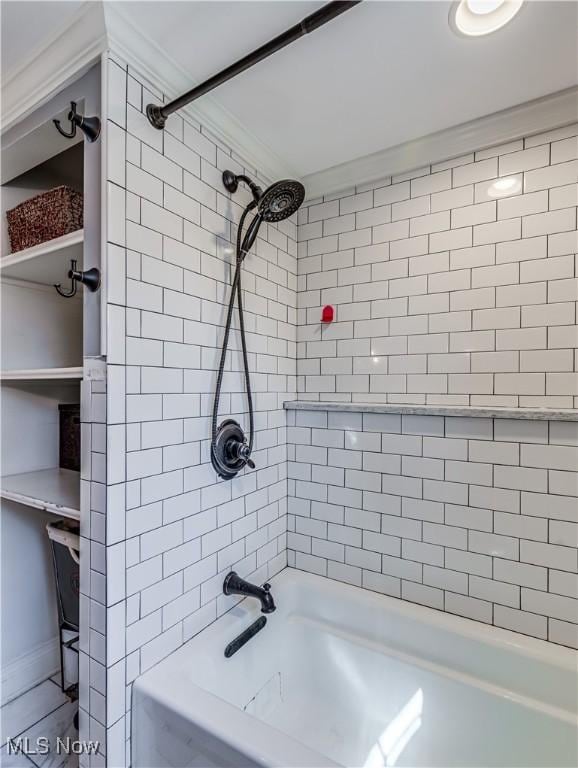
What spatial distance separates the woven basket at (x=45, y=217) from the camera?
117 centimetres

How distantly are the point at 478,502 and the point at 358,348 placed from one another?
2.45 feet

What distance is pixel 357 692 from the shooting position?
54.4 inches

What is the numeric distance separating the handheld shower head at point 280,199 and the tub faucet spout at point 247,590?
4.27 ft

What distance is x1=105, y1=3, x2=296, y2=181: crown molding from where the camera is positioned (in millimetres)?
961

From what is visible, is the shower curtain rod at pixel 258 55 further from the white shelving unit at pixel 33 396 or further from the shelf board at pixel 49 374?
the shelf board at pixel 49 374

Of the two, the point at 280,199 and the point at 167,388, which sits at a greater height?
the point at 280,199

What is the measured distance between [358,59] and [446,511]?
1506 mm

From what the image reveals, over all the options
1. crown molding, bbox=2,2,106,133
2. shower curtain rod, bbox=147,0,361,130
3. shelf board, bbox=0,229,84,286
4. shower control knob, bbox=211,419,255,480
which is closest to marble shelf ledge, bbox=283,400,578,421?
shower control knob, bbox=211,419,255,480

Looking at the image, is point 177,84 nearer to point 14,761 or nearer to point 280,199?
point 280,199

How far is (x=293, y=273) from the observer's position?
1.77 m

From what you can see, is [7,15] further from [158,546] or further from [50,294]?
[158,546]

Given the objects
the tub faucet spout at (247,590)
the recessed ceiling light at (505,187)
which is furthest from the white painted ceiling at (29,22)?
the tub faucet spout at (247,590)

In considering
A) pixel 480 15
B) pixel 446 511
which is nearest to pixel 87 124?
pixel 480 15

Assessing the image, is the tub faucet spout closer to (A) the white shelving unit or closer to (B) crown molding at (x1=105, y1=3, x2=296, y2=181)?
(A) the white shelving unit
